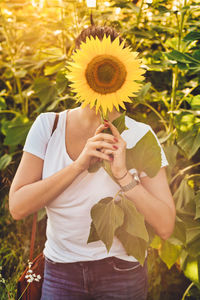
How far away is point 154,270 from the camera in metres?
1.81

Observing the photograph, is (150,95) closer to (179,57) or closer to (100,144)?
(179,57)

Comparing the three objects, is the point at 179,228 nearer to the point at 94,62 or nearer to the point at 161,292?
the point at 161,292

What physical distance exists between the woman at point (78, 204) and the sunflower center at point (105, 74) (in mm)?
268

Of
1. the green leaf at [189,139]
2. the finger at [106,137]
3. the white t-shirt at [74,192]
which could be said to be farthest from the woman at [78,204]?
the green leaf at [189,139]

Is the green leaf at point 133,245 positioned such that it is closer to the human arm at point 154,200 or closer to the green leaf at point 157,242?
the human arm at point 154,200

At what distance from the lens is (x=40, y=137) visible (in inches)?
42.7

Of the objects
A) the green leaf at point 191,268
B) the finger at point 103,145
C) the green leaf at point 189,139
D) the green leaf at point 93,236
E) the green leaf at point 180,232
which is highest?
the finger at point 103,145

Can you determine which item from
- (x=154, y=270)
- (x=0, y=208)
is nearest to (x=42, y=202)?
(x=154, y=270)

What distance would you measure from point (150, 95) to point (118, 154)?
3.12 feet

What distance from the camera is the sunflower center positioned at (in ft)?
2.53

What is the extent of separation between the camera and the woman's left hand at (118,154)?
2.72ft

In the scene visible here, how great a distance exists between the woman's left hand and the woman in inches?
6.4

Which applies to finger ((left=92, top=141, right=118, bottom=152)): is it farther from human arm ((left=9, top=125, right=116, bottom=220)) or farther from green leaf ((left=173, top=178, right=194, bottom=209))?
green leaf ((left=173, top=178, right=194, bottom=209))

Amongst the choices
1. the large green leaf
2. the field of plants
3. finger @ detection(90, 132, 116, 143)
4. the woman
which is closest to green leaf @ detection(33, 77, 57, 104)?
the field of plants
